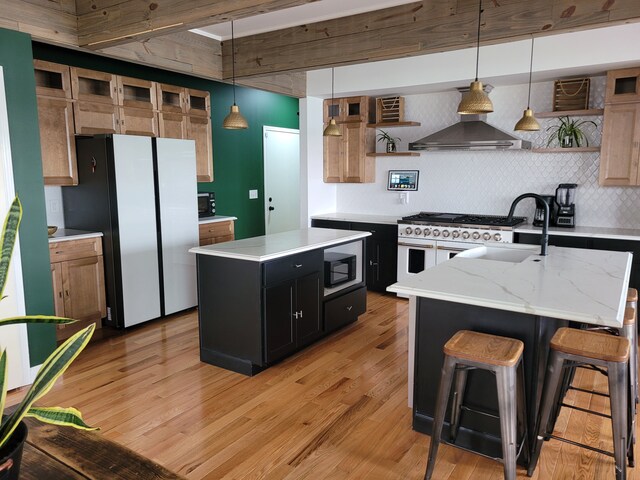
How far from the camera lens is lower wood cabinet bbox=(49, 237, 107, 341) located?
3924mm

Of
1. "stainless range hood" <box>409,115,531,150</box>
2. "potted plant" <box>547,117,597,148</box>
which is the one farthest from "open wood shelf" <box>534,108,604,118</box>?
"stainless range hood" <box>409,115,531,150</box>

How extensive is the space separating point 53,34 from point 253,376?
2.79m

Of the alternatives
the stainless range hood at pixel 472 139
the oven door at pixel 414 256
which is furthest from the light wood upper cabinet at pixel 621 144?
the oven door at pixel 414 256

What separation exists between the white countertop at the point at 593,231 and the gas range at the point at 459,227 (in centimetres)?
15

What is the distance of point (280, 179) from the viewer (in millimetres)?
7008

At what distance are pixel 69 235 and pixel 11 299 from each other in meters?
1.02

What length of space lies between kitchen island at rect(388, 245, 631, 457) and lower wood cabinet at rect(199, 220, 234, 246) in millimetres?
3029

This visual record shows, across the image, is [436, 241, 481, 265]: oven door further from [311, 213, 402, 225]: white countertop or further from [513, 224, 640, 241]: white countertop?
[311, 213, 402, 225]: white countertop

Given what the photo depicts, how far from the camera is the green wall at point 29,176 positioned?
10.3 feet

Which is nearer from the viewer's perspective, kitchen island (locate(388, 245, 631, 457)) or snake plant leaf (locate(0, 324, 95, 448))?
snake plant leaf (locate(0, 324, 95, 448))

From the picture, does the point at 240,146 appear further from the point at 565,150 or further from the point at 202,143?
the point at 565,150

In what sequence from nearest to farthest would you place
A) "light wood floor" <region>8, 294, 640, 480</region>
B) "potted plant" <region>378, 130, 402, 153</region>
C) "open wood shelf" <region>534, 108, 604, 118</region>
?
"light wood floor" <region>8, 294, 640, 480</region>, "open wood shelf" <region>534, 108, 604, 118</region>, "potted plant" <region>378, 130, 402, 153</region>

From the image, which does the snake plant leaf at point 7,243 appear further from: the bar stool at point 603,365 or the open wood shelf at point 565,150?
the open wood shelf at point 565,150

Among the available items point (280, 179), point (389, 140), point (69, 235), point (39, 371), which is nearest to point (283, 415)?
point (39, 371)
